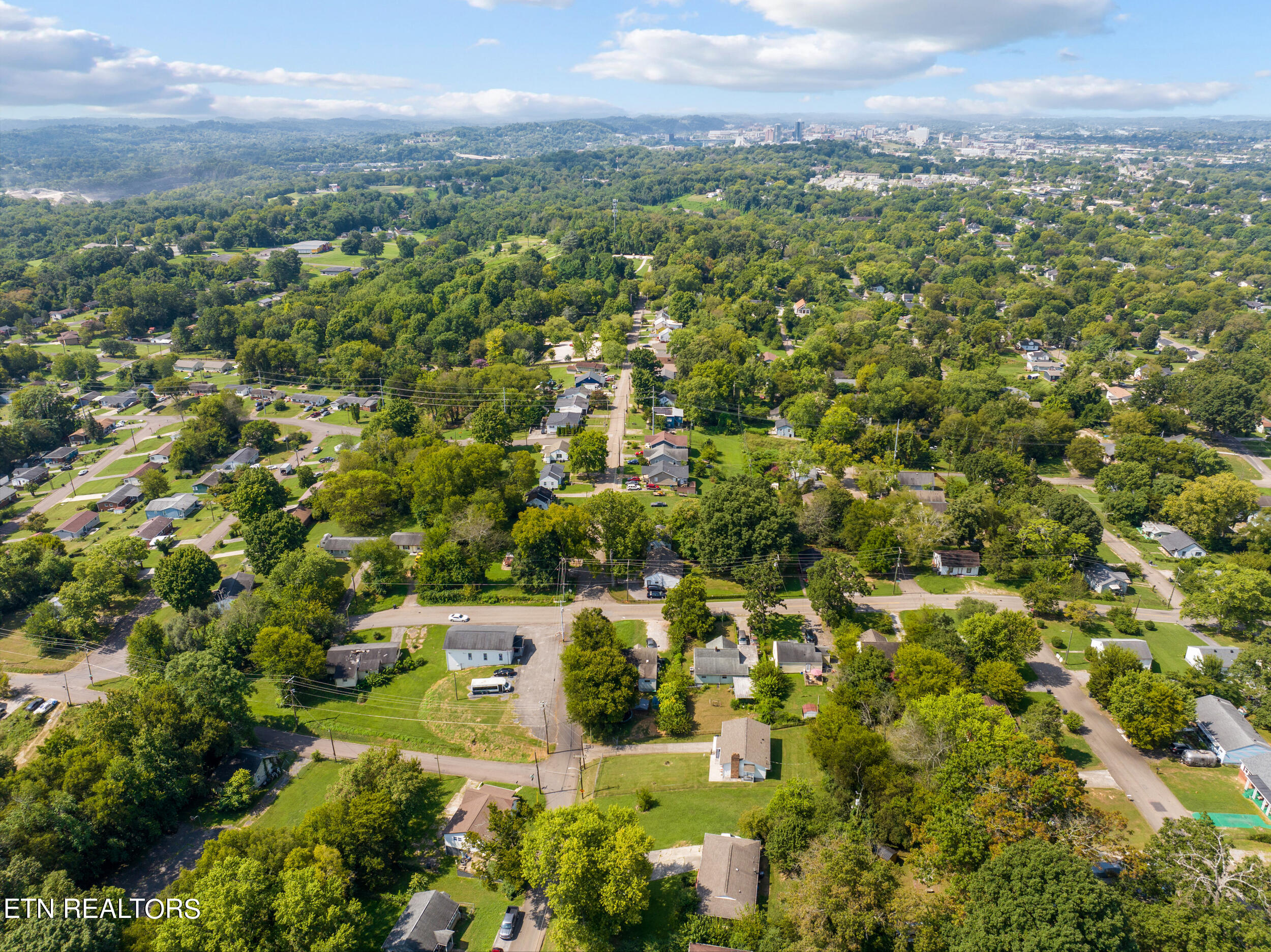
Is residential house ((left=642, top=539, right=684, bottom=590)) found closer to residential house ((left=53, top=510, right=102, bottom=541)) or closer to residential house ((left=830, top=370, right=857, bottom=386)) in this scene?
residential house ((left=830, top=370, right=857, bottom=386))

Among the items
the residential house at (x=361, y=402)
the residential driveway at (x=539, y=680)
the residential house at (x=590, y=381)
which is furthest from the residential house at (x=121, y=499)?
the residential house at (x=590, y=381)

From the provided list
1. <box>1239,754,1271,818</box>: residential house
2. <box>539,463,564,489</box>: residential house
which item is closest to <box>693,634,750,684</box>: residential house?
<box>1239,754,1271,818</box>: residential house

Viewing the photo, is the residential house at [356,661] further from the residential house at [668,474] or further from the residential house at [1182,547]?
the residential house at [1182,547]

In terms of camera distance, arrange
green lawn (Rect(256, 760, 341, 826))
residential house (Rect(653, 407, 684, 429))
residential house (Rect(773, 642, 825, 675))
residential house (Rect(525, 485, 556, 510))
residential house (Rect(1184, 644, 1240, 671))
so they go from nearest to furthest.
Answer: green lawn (Rect(256, 760, 341, 826))
residential house (Rect(1184, 644, 1240, 671))
residential house (Rect(773, 642, 825, 675))
residential house (Rect(525, 485, 556, 510))
residential house (Rect(653, 407, 684, 429))

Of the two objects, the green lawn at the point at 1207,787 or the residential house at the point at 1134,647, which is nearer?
the green lawn at the point at 1207,787

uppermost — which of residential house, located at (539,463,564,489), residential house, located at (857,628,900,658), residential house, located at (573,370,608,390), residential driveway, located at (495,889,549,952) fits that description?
residential house, located at (573,370,608,390)

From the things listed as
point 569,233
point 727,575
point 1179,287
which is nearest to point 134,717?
point 727,575

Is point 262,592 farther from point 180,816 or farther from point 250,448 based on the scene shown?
point 250,448
